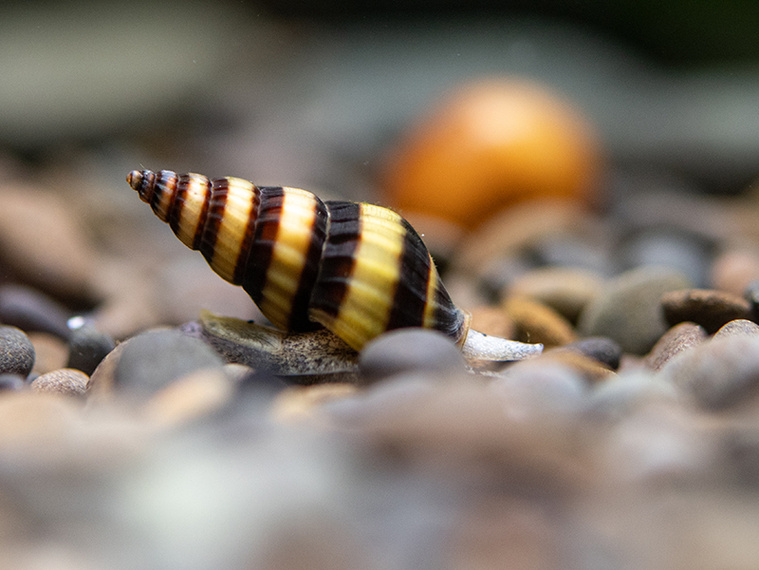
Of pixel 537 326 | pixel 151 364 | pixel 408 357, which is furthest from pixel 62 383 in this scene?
pixel 537 326

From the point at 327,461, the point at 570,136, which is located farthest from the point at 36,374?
the point at 570,136

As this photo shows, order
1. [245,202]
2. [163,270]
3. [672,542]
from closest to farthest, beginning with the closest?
[672,542] < [245,202] < [163,270]

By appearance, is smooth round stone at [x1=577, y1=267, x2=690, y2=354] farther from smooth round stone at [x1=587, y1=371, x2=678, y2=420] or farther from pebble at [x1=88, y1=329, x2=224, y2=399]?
pebble at [x1=88, y1=329, x2=224, y2=399]

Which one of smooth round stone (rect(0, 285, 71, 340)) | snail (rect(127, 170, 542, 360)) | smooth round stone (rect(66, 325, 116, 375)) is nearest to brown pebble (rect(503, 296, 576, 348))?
snail (rect(127, 170, 542, 360))

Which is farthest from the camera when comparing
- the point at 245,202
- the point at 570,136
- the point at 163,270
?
the point at 570,136

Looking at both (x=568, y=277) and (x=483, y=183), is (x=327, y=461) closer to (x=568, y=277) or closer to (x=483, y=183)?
(x=568, y=277)

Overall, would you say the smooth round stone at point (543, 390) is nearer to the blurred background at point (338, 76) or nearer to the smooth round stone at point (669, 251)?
the smooth round stone at point (669, 251)
